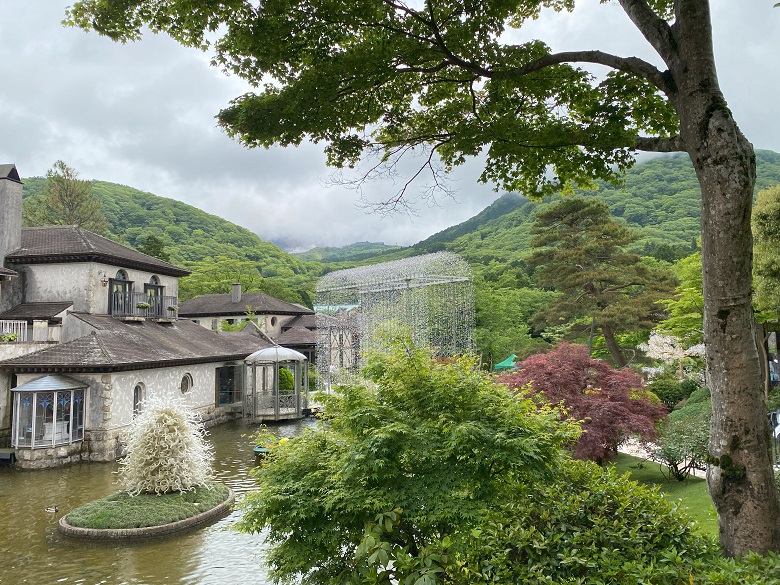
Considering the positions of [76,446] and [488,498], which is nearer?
[488,498]

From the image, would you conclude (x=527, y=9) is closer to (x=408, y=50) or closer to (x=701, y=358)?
(x=408, y=50)

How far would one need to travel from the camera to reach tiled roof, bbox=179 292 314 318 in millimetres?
43850

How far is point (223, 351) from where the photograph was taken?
88.7 ft

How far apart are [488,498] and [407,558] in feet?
4.16

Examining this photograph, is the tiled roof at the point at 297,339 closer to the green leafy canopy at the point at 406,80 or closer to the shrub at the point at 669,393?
the shrub at the point at 669,393

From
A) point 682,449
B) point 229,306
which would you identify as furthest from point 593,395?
point 229,306

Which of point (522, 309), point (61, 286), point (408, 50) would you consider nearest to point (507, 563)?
point (408, 50)

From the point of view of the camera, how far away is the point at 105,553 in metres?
9.56

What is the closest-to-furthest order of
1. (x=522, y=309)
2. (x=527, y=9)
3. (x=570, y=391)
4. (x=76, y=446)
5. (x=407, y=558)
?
(x=407, y=558)
(x=527, y=9)
(x=570, y=391)
(x=76, y=446)
(x=522, y=309)

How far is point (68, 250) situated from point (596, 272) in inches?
970

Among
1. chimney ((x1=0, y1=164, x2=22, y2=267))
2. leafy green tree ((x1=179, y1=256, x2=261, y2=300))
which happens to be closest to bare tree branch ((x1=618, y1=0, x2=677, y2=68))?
chimney ((x1=0, y1=164, x2=22, y2=267))

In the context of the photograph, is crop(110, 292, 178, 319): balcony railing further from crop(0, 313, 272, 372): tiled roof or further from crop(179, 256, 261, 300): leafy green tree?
crop(179, 256, 261, 300): leafy green tree

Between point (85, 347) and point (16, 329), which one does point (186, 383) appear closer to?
point (85, 347)

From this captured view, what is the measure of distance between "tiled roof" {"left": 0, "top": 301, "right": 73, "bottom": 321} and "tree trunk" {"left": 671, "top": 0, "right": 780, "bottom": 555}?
72.0ft
